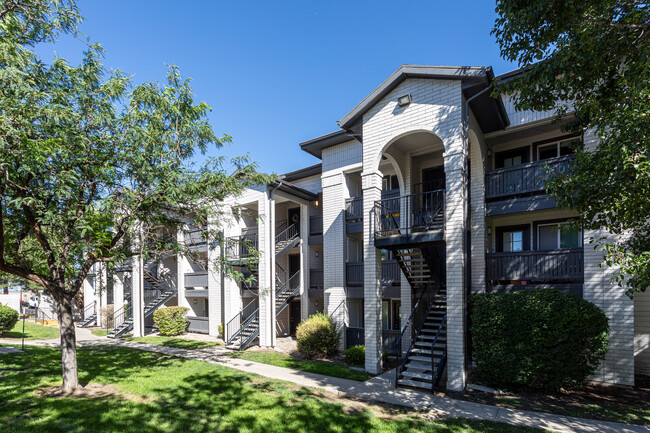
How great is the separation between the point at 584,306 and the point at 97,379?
13.4 m

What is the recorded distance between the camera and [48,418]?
278 inches

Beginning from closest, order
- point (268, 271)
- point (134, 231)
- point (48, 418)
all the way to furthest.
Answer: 1. point (48, 418)
2. point (134, 231)
3. point (268, 271)

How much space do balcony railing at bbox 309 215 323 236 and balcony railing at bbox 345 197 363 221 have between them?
7.92ft

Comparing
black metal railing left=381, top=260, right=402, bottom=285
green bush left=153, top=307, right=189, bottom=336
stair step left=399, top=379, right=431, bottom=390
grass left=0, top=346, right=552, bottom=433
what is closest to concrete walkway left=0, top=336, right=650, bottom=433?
stair step left=399, top=379, right=431, bottom=390

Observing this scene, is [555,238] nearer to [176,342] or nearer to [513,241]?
[513,241]

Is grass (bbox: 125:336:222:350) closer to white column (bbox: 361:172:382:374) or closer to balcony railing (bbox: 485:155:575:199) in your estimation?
white column (bbox: 361:172:382:374)

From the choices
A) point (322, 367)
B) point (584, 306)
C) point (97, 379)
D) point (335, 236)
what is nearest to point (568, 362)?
point (584, 306)

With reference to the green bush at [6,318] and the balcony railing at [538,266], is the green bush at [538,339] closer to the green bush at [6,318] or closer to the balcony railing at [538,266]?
the balcony railing at [538,266]

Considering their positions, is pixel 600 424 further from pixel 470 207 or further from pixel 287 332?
pixel 287 332

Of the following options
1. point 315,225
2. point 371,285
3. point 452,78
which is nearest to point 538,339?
point 371,285

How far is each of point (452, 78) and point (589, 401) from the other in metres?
9.09

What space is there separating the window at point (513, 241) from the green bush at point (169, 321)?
1787 centimetres

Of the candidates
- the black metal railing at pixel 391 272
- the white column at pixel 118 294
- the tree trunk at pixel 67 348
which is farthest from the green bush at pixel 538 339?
the white column at pixel 118 294

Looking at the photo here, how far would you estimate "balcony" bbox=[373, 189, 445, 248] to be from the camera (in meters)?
10.4
